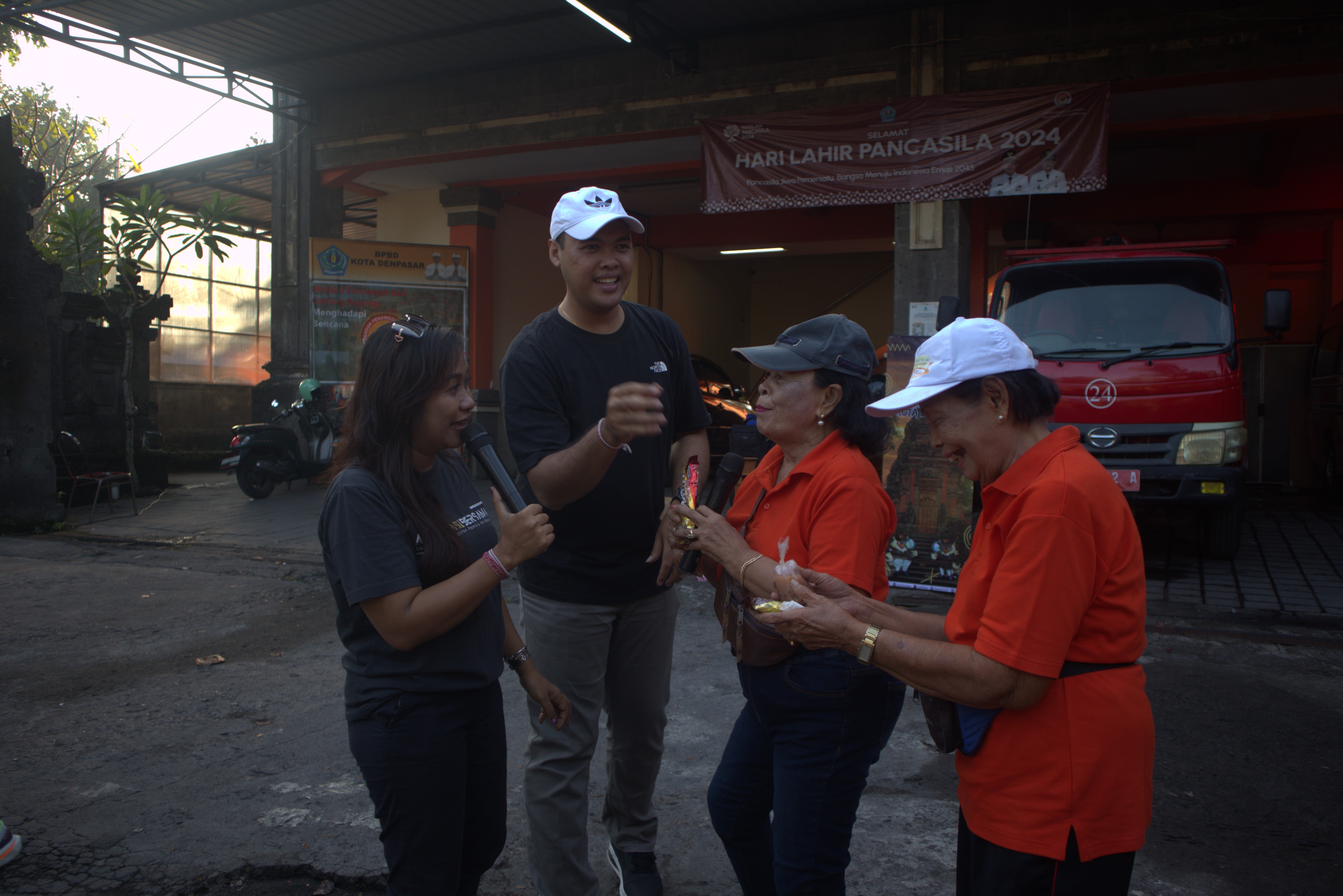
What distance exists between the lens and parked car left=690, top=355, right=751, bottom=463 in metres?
13.1

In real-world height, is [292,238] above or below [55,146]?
below

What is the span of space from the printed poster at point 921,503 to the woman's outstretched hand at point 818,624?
151 inches

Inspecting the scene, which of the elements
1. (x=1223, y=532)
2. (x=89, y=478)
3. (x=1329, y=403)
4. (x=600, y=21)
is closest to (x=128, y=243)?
(x=89, y=478)

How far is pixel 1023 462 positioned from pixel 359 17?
403 inches

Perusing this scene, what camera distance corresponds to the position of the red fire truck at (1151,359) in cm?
665

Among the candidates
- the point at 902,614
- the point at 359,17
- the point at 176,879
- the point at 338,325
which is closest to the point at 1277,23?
the point at 902,614

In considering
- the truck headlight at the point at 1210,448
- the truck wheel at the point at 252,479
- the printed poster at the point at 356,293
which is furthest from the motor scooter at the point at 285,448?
the truck headlight at the point at 1210,448

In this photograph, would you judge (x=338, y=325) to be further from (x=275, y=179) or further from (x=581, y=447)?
(x=581, y=447)

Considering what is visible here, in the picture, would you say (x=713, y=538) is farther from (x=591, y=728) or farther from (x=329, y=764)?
(x=329, y=764)

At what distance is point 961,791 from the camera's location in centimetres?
175

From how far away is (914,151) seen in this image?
8656 mm

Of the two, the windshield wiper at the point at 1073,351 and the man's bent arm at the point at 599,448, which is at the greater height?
the windshield wiper at the point at 1073,351

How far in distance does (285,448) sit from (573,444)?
10.1 metres

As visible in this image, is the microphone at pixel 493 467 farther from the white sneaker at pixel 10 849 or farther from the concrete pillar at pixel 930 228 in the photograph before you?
the concrete pillar at pixel 930 228
